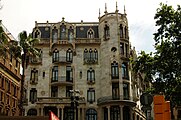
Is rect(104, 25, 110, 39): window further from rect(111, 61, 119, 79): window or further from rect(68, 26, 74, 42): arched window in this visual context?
rect(68, 26, 74, 42): arched window

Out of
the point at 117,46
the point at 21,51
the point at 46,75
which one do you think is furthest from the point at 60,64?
the point at 21,51

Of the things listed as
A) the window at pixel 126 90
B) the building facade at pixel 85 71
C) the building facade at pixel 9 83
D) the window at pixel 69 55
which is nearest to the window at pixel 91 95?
the building facade at pixel 85 71

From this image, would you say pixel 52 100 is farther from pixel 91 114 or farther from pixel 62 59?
pixel 62 59

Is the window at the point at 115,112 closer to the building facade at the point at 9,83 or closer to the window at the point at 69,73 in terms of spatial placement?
the window at the point at 69,73

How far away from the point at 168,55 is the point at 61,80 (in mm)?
24233

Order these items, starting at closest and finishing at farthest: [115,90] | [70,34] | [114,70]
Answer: [115,90], [114,70], [70,34]

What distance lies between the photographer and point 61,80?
50.7m

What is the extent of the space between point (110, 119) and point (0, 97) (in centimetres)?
1742

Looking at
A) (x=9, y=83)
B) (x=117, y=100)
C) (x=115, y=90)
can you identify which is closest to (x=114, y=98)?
(x=117, y=100)

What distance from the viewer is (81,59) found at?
52.9 m

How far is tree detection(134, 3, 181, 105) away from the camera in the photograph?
30016 millimetres

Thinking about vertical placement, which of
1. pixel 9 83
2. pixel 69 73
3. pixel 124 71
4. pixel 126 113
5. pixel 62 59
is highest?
pixel 62 59

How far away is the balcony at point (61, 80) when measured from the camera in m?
50.2

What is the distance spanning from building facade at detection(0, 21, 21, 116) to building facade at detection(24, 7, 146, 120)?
3085 millimetres
